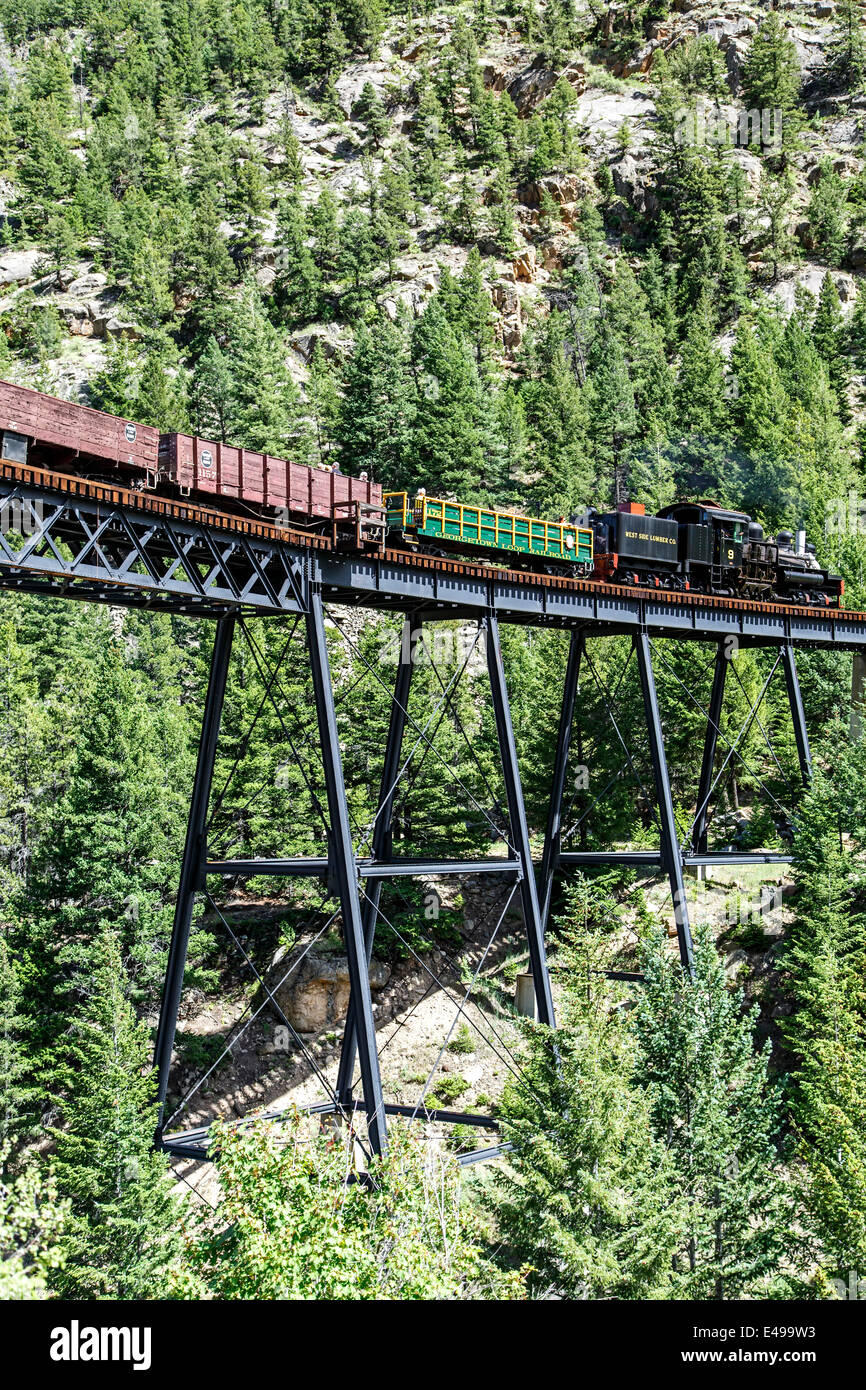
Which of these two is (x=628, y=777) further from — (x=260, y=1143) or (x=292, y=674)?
(x=260, y=1143)

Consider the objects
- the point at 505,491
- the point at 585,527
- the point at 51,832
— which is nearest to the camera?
the point at 585,527

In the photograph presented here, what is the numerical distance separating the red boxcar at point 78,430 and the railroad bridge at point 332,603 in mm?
289

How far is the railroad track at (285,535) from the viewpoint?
1625 centimetres

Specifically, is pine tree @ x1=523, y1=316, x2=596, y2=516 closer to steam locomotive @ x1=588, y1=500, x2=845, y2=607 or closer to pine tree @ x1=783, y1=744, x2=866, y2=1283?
steam locomotive @ x1=588, y1=500, x2=845, y2=607

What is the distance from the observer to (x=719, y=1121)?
20.8 m

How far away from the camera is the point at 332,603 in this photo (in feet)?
78.4

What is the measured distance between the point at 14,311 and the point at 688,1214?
75.4m

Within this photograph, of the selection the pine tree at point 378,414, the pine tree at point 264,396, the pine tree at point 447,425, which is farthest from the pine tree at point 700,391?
the pine tree at point 264,396

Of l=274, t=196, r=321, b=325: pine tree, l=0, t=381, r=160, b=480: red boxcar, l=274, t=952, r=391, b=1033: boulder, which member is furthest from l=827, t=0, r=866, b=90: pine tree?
l=0, t=381, r=160, b=480: red boxcar

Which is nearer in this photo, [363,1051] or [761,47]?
[363,1051]

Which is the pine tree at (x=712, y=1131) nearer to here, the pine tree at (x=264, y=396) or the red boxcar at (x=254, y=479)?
the red boxcar at (x=254, y=479)

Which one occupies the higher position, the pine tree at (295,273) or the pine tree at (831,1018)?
the pine tree at (295,273)

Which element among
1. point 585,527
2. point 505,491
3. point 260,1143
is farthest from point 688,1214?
point 505,491

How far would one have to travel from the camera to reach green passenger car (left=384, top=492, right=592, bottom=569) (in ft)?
79.7
